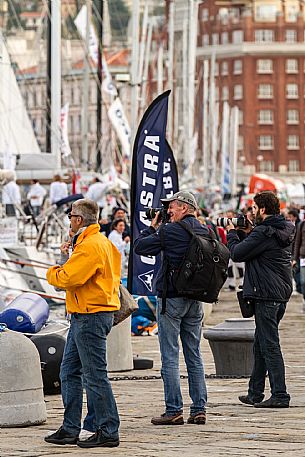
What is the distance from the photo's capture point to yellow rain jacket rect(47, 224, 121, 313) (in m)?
10.9

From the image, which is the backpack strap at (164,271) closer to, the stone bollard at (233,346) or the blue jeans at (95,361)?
the blue jeans at (95,361)

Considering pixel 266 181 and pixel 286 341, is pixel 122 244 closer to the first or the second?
pixel 286 341

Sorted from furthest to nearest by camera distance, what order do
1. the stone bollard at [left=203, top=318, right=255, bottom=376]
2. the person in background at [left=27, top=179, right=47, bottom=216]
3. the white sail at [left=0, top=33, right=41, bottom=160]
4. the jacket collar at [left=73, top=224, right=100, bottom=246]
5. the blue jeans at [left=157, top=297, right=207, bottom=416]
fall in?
1. the person in background at [left=27, top=179, right=47, bottom=216]
2. the white sail at [left=0, top=33, right=41, bottom=160]
3. the stone bollard at [left=203, top=318, right=255, bottom=376]
4. the blue jeans at [left=157, top=297, right=207, bottom=416]
5. the jacket collar at [left=73, top=224, right=100, bottom=246]

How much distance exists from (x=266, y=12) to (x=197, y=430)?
560 feet

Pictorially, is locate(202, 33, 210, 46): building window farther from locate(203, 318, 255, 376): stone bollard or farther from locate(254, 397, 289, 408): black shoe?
locate(254, 397, 289, 408): black shoe

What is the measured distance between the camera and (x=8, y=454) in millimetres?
10555

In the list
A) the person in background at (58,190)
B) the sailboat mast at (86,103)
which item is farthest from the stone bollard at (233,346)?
the sailboat mast at (86,103)

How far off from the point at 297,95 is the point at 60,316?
157 m

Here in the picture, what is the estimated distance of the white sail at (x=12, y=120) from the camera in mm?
34250

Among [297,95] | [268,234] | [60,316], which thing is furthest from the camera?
[297,95]

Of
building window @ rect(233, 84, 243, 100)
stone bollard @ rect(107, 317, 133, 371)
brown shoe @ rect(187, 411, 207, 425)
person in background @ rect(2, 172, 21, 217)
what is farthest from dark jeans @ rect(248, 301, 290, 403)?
building window @ rect(233, 84, 243, 100)

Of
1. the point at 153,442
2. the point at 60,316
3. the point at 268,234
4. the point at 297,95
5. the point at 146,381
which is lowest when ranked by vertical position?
the point at 297,95

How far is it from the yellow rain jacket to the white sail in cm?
2199

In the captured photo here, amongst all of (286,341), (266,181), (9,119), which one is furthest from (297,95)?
(286,341)
